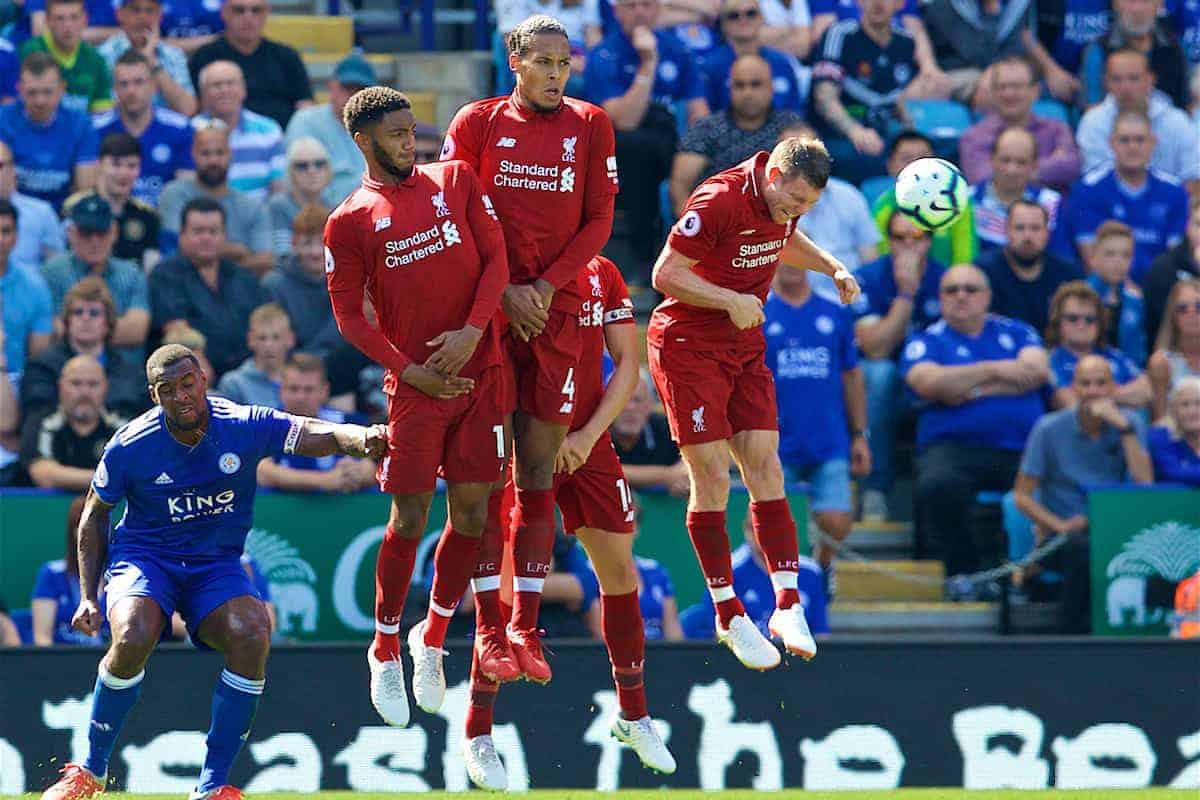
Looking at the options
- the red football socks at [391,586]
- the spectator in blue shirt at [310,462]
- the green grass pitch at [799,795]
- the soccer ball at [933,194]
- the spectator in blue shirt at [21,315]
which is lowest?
the green grass pitch at [799,795]

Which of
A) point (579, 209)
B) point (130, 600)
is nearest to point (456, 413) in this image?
point (579, 209)

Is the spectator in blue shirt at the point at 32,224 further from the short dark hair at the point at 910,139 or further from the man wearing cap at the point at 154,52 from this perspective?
the short dark hair at the point at 910,139

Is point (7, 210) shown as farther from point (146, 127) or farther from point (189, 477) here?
point (189, 477)

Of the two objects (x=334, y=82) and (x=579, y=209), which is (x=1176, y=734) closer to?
(x=579, y=209)

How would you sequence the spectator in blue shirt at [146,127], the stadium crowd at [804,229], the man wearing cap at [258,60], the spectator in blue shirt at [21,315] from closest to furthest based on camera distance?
1. the stadium crowd at [804,229]
2. the spectator in blue shirt at [21,315]
3. the spectator in blue shirt at [146,127]
4. the man wearing cap at [258,60]

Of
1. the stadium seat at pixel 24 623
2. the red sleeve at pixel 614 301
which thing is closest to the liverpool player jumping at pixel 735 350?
the red sleeve at pixel 614 301

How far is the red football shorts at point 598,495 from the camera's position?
10719 millimetres

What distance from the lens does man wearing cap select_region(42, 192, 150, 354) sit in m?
14.7

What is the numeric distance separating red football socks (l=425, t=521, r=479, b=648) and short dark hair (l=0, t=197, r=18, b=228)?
5.84m

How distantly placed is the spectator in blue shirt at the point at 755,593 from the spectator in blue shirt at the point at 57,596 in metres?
3.62

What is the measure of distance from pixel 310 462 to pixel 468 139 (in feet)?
13.1

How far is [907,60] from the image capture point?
674 inches

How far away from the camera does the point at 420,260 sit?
10094 mm

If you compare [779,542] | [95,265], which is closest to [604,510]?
[779,542]
